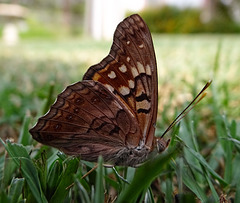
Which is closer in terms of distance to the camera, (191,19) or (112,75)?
(112,75)

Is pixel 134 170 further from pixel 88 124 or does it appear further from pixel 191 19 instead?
pixel 191 19

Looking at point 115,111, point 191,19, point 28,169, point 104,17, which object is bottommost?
point 28,169

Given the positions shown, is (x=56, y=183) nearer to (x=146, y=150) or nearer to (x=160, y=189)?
(x=146, y=150)

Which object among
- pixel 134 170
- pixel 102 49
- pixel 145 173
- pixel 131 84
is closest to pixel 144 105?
pixel 131 84

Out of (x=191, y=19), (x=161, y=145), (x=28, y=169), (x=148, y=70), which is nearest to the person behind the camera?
(x=28, y=169)

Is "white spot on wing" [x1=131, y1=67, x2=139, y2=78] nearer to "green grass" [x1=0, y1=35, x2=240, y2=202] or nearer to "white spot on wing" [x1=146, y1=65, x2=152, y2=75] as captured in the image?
"white spot on wing" [x1=146, y1=65, x2=152, y2=75]

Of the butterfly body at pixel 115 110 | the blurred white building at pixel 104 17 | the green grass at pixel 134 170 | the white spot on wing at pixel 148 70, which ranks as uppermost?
the blurred white building at pixel 104 17

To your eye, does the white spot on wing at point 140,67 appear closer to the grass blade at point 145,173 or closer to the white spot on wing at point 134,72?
the white spot on wing at point 134,72

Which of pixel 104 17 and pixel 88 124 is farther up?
pixel 104 17

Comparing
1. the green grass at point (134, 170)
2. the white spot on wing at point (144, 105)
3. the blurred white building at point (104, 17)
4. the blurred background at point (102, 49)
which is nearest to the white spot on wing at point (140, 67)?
the white spot on wing at point (144, 105)
